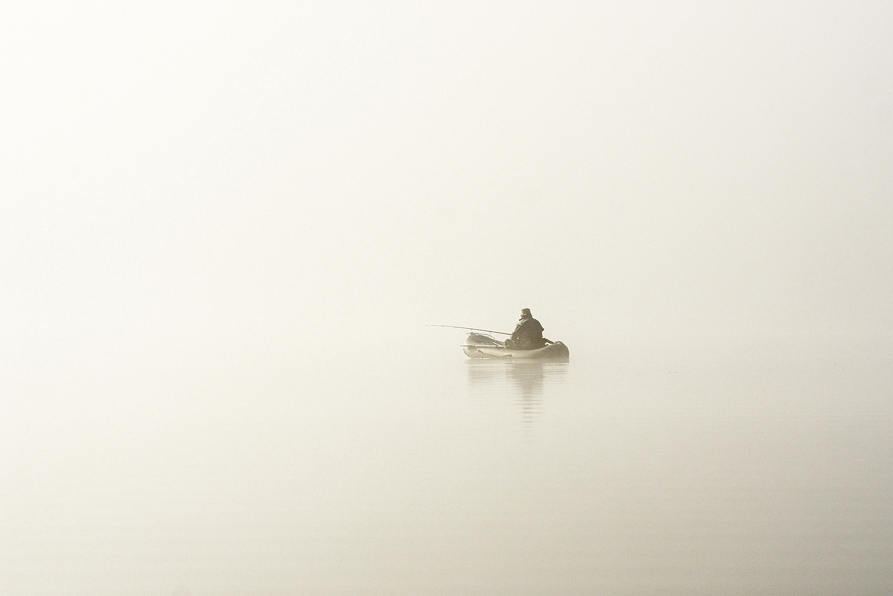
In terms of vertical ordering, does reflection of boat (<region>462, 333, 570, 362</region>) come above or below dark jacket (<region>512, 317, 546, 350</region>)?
below

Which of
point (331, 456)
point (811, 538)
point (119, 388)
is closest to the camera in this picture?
point (811, 538)

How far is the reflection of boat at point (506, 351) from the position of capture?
27.9 metres

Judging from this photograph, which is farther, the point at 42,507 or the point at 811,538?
the point at 42,507

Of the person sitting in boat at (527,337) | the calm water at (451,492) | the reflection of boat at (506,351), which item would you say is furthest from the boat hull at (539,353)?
the calm water at (451,492)

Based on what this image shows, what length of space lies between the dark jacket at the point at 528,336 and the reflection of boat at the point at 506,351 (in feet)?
0.50

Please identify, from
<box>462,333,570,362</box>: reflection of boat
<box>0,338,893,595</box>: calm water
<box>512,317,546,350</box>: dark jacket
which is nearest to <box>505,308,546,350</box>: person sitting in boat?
<box>512,317,546,350</box>: dark jacket

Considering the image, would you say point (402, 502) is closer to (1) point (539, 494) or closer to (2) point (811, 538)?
(1) point (539, 494)

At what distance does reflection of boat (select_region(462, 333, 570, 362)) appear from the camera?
2789 centimetres

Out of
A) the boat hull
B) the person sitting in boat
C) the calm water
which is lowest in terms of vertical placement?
the calm water

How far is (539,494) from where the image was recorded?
948cm

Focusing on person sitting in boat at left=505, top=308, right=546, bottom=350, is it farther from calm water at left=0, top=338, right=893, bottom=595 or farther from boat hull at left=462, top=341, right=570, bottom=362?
calm water at left=0, top=338, right=893, bottom=595

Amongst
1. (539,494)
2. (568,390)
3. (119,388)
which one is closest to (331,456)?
(539,494)

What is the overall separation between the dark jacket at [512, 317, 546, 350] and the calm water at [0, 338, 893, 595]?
767cm

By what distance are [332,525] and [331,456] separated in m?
3.70
